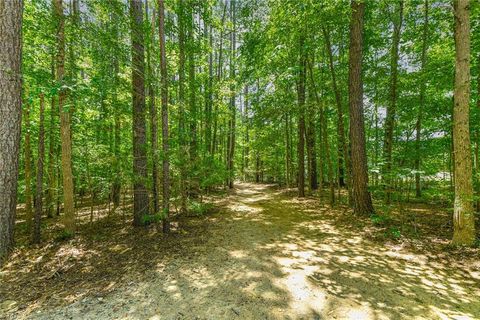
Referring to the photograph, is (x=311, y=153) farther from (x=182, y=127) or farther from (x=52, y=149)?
(x=52, y=149)

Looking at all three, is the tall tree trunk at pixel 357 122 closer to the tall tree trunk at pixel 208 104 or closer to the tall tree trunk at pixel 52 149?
the tall tree trunk at pixel 208 104

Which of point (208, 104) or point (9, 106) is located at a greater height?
point (208, 104)

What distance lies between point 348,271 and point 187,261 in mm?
2934

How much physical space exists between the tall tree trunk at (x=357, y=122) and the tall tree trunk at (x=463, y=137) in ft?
8.42

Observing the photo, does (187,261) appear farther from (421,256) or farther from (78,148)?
(78,148)

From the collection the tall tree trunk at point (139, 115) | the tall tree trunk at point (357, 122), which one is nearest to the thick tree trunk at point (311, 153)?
the tall tree trunk at point (357, 122)

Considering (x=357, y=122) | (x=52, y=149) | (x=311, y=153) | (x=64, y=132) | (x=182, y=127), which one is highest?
(x=357, y=122)

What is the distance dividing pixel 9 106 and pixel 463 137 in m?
8.37

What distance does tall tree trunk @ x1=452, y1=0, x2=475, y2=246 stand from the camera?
435 centimetres

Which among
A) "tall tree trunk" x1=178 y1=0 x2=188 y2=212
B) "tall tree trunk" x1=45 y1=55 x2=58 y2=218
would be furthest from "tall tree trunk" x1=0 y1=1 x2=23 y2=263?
"tall tree trunk" x1=178 y1=0 x2=188 y2=212

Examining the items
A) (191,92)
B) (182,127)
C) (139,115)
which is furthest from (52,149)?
(191,92)

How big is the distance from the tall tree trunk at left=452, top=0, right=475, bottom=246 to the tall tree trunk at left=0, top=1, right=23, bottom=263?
8.07m

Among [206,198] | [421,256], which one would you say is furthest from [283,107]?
[421,256]

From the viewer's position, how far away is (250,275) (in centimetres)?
378
